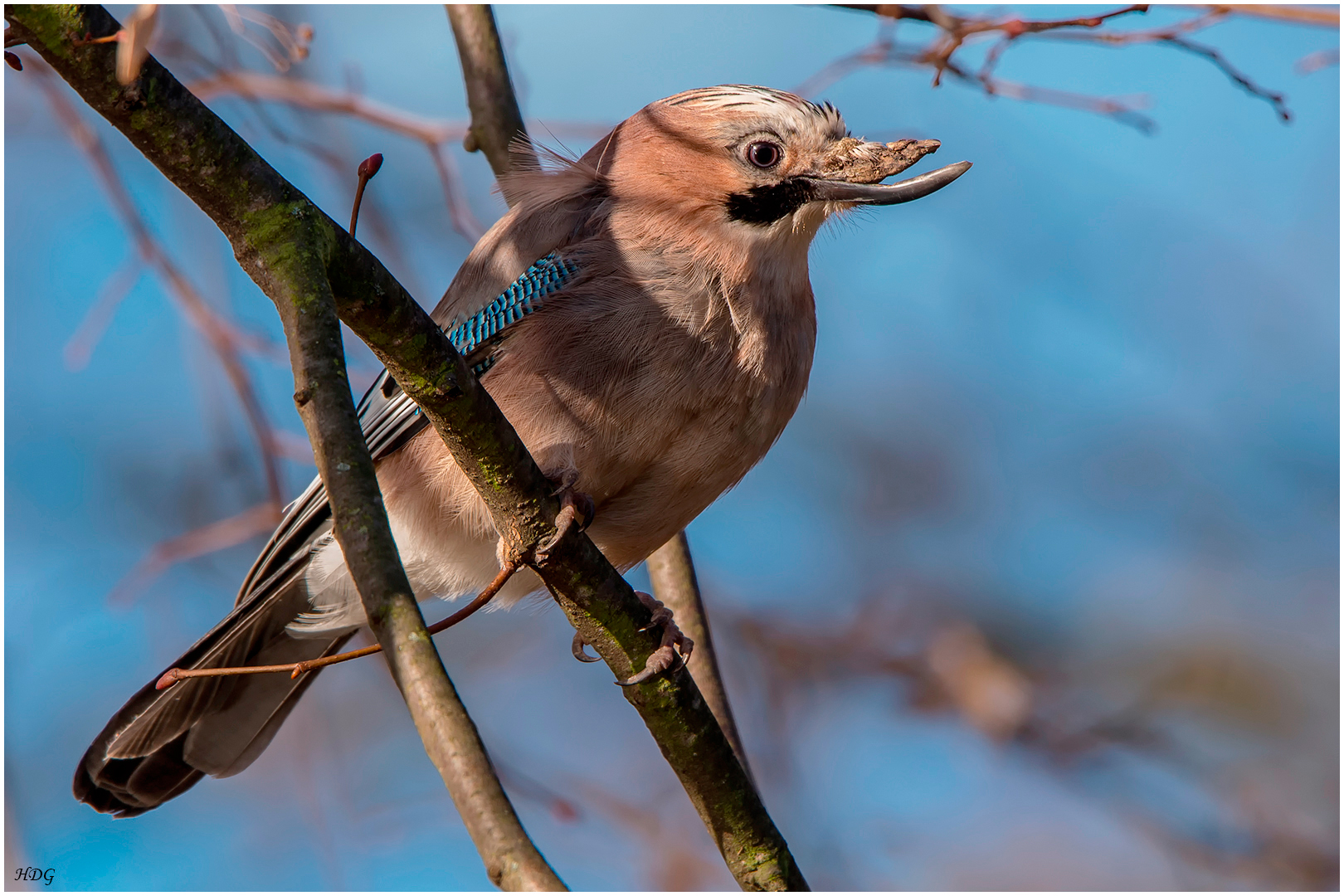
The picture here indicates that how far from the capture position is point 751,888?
11.3 ft

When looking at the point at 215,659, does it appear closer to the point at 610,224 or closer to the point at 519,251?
the point at 519,251

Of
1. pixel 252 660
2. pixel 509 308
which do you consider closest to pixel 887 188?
pixel 509 308

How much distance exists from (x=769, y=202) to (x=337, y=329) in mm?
1986

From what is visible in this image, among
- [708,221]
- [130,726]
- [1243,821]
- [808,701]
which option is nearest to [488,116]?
[708,221]

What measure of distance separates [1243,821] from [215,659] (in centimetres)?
505

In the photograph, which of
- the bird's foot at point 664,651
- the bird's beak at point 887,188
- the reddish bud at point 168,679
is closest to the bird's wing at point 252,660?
the bird's beak at point 887,188

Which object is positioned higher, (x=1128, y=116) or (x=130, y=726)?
(x=1128, y=116)

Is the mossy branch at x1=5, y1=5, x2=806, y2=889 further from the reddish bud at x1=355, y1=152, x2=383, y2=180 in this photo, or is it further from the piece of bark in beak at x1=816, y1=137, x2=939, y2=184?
the piece of bark in beak at x1=816, y1=137, x2=939, y2=184

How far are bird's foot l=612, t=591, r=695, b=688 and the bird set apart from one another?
1.22 ft

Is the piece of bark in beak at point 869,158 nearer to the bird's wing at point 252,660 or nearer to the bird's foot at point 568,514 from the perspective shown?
the bird's wing at point 252,660

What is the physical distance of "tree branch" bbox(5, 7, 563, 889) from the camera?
2088 millimetres

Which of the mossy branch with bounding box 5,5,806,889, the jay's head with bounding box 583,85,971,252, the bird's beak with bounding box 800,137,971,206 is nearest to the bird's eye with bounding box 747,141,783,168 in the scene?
the jay's head with bounding box 583,85,971,252

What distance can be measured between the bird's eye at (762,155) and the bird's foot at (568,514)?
1.25 meters

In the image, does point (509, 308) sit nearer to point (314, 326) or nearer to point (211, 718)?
point (314, 326)
